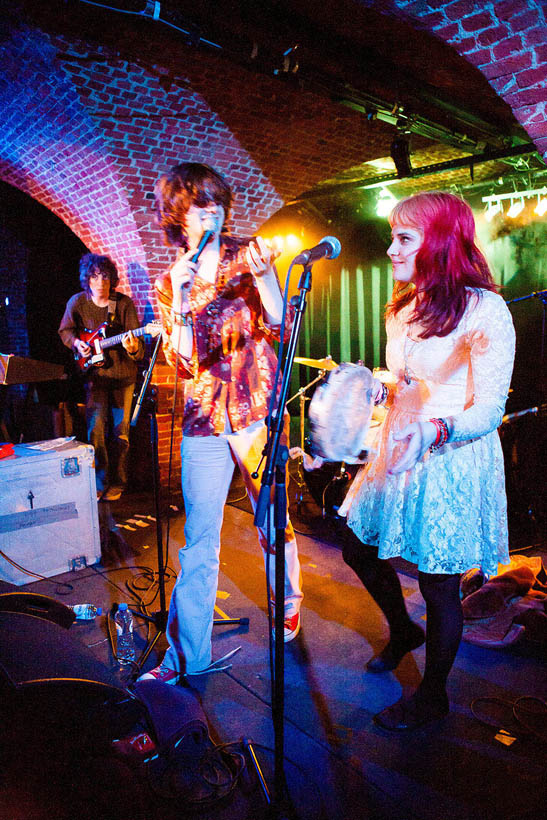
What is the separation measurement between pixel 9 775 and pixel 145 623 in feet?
5.50

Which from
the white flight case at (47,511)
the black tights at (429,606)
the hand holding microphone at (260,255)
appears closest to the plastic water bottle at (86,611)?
the white flight case at (47,511)

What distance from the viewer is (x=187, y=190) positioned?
2.22 m

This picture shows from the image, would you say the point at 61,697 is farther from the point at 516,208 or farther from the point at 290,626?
the point at 516,208

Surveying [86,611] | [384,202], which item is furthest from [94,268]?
[384,202]

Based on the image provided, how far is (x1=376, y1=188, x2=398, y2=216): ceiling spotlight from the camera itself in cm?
909

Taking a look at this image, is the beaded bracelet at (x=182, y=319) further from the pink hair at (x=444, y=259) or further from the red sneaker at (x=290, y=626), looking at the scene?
the red sneaker at (x=290, y=626)

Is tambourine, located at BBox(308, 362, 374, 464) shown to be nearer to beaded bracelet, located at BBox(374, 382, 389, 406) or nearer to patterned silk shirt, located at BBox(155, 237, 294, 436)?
beaded bracelet, located at BBox(374, 382, 389, 406)

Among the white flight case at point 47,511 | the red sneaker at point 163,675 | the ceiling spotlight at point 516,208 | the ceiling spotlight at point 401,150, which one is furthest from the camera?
the ceiling spotlight at point 516,208

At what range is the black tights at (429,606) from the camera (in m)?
2.00

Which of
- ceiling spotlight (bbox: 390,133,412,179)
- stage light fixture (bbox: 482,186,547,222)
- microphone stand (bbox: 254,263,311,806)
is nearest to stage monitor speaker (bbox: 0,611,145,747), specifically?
microphone stand (bbox: 254,263,311,806)

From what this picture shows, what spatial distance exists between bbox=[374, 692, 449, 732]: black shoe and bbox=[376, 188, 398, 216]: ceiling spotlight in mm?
8458

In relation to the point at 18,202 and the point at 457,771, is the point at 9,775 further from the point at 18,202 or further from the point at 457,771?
the point at 18,202

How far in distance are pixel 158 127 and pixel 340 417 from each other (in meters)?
4.66

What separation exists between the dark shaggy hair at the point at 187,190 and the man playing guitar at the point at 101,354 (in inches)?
131
